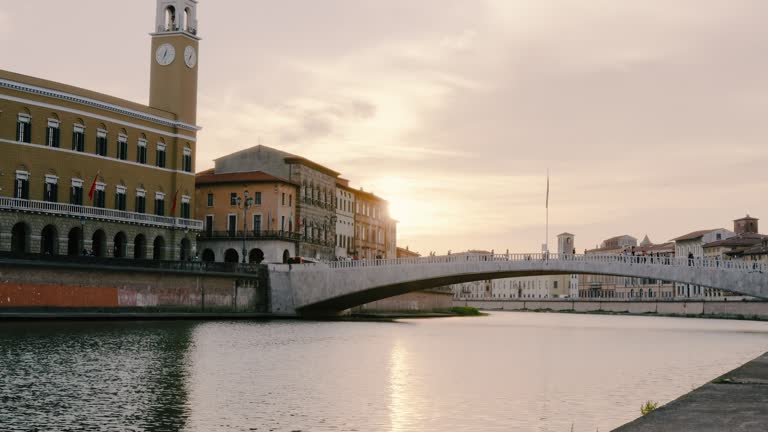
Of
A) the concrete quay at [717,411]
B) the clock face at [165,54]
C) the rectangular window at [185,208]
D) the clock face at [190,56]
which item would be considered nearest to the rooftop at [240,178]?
the rectangular window at [185,208]

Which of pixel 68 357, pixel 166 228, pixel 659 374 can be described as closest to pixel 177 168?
pixel 166 228

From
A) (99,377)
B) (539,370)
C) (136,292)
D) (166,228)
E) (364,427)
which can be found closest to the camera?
(364,427)

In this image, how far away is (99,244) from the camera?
6681cm

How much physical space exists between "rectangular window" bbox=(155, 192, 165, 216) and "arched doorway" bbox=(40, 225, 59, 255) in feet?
32.4

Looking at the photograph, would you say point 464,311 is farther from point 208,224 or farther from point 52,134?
point 52,134

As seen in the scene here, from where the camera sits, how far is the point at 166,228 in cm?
7275

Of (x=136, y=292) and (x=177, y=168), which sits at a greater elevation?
(x=177, y=168)

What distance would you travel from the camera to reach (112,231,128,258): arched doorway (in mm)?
68312

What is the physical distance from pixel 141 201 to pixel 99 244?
17.3 feet

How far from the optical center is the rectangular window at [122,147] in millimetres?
68875

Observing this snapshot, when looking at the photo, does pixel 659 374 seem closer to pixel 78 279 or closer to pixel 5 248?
pixel 78 279

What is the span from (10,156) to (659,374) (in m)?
46.2

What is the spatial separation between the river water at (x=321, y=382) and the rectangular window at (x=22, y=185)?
71.5ft

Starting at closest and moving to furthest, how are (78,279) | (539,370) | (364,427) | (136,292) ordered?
(364,427), (539,370), (78,279), (136,292)
